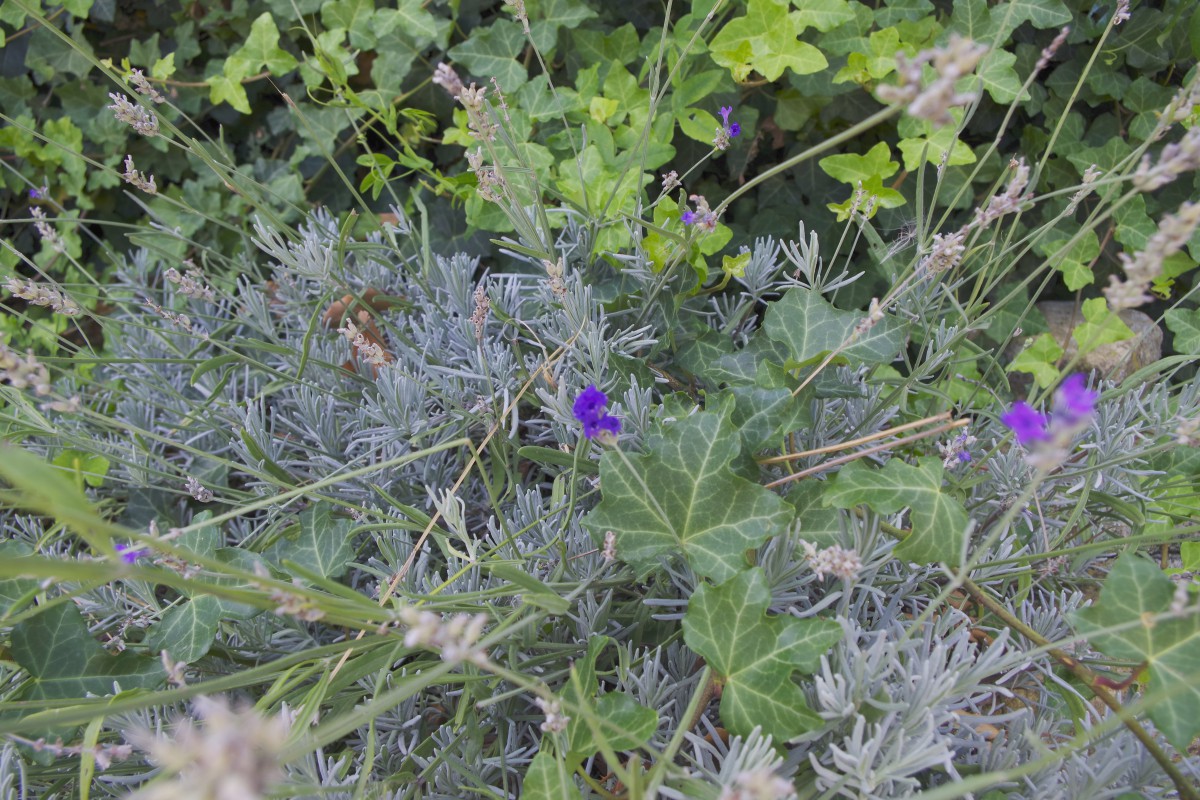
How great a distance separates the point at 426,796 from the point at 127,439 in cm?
97

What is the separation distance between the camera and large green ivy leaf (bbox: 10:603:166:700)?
0.94 m

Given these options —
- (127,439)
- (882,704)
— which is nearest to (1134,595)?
(882,704)

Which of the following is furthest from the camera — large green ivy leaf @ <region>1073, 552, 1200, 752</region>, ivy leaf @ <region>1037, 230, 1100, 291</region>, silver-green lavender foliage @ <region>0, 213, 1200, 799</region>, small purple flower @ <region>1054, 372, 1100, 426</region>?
ivy leaf @ <region>1037, 230, 1100, 291</region>

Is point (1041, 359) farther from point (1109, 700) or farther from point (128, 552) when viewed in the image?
point (128, 552)

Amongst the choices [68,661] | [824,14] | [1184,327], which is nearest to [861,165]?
[824,14]

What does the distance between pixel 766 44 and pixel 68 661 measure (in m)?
1.44

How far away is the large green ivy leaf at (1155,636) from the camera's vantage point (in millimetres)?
689

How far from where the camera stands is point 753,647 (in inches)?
31.7

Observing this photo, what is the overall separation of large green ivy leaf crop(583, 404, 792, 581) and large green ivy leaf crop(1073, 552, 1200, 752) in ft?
0.99

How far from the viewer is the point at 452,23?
171 centimetres

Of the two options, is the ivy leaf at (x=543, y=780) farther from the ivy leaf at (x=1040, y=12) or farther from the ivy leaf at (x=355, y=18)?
the ivy leaf at (x=355, y=18)

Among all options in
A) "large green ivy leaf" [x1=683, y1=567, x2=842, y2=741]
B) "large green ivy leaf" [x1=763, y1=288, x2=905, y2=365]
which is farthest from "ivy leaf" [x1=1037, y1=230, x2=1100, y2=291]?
"large green ivy leaf" [x1=683, y1=567, x2=842, y2=741]

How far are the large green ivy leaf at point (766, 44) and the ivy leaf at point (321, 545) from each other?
40.1 inches

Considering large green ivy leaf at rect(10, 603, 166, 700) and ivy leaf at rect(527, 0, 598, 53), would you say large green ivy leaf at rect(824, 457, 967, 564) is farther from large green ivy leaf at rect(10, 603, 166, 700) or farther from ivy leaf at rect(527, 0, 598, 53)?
ivy leaf at rect(527, 0, 598, 53)
